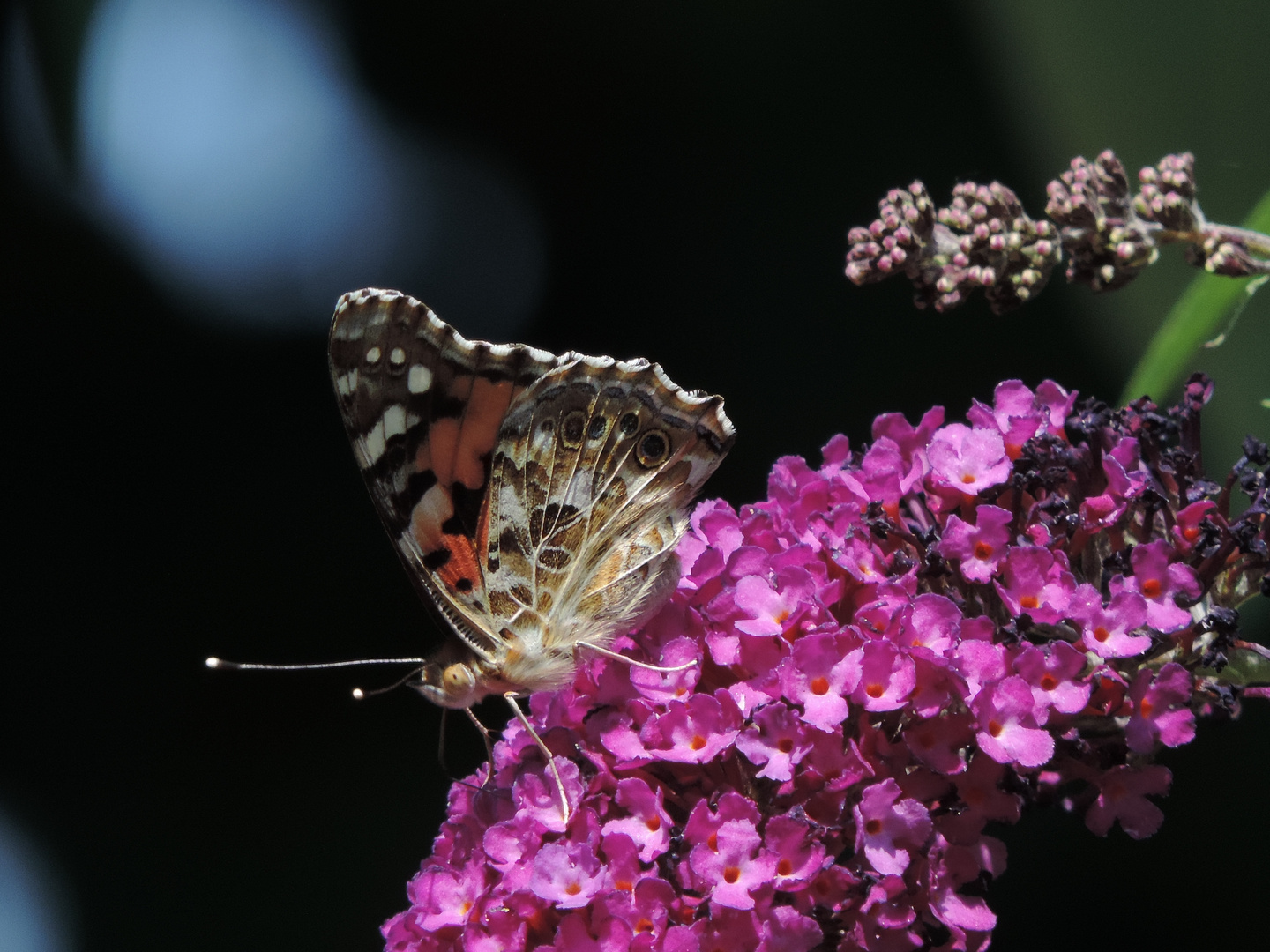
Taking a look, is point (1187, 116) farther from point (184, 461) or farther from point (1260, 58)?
point (184, 461)

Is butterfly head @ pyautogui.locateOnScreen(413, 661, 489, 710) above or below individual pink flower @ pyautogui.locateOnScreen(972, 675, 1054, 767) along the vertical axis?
below

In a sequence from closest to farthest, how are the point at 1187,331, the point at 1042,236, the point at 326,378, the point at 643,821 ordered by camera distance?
the point at 643,821, the point at 1042,236, the point at 1187,331, the point at 326,378

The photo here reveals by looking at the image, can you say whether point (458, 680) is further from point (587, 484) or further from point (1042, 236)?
point (1042, 236)

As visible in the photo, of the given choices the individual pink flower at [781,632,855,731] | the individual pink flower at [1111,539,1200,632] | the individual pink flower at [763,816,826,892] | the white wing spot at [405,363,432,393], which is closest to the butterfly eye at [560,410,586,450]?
the white wing spot at [405,363,432,393]

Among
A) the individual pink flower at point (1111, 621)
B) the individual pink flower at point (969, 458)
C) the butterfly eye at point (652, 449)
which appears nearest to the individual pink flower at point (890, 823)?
the individual pink flower at point (1111, 621)

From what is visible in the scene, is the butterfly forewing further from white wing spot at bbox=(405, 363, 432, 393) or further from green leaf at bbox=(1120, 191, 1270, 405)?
green leaf at bbox=(1120, 191, 1270, 405)

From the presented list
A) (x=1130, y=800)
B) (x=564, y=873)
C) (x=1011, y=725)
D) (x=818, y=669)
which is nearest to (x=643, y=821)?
(x=564, y=873)

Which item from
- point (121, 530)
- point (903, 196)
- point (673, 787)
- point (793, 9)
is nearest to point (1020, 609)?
point (673, 787)
